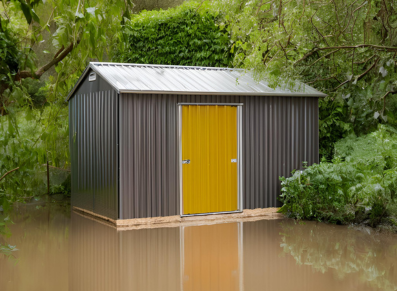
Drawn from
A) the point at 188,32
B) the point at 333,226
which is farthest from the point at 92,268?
the point at 188,32

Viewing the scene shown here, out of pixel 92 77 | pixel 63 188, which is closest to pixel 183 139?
pixel 92 77

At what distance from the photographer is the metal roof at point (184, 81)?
8789 millimetres

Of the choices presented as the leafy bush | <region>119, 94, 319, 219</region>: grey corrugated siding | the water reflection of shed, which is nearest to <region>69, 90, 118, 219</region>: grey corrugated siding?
<region>119, 94, 319, 219</region>: grey corrugated siding

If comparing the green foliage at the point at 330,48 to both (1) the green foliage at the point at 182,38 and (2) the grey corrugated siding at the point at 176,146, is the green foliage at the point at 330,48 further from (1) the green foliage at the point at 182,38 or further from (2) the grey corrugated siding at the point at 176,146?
(1) the green foliage at the point at 182,38

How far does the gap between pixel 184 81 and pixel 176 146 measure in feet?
4.03

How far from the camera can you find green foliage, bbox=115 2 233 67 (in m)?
12.6

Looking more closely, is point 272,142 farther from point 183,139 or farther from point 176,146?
point 176,146

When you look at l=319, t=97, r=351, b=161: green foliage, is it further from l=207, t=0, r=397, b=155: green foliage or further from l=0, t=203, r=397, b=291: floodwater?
l=0, t=203, r=397, b=291: floodwater

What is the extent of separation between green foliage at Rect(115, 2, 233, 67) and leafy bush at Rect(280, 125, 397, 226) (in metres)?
4.57

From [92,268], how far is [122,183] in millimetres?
2683

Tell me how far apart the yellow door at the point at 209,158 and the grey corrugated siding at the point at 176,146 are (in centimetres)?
18

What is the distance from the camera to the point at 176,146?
29.6 feet

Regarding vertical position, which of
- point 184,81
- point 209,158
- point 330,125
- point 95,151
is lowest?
point 209,158

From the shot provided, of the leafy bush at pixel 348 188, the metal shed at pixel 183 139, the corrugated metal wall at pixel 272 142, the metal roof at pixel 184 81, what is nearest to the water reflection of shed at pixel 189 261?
the leafy bush at pixel 348 188
